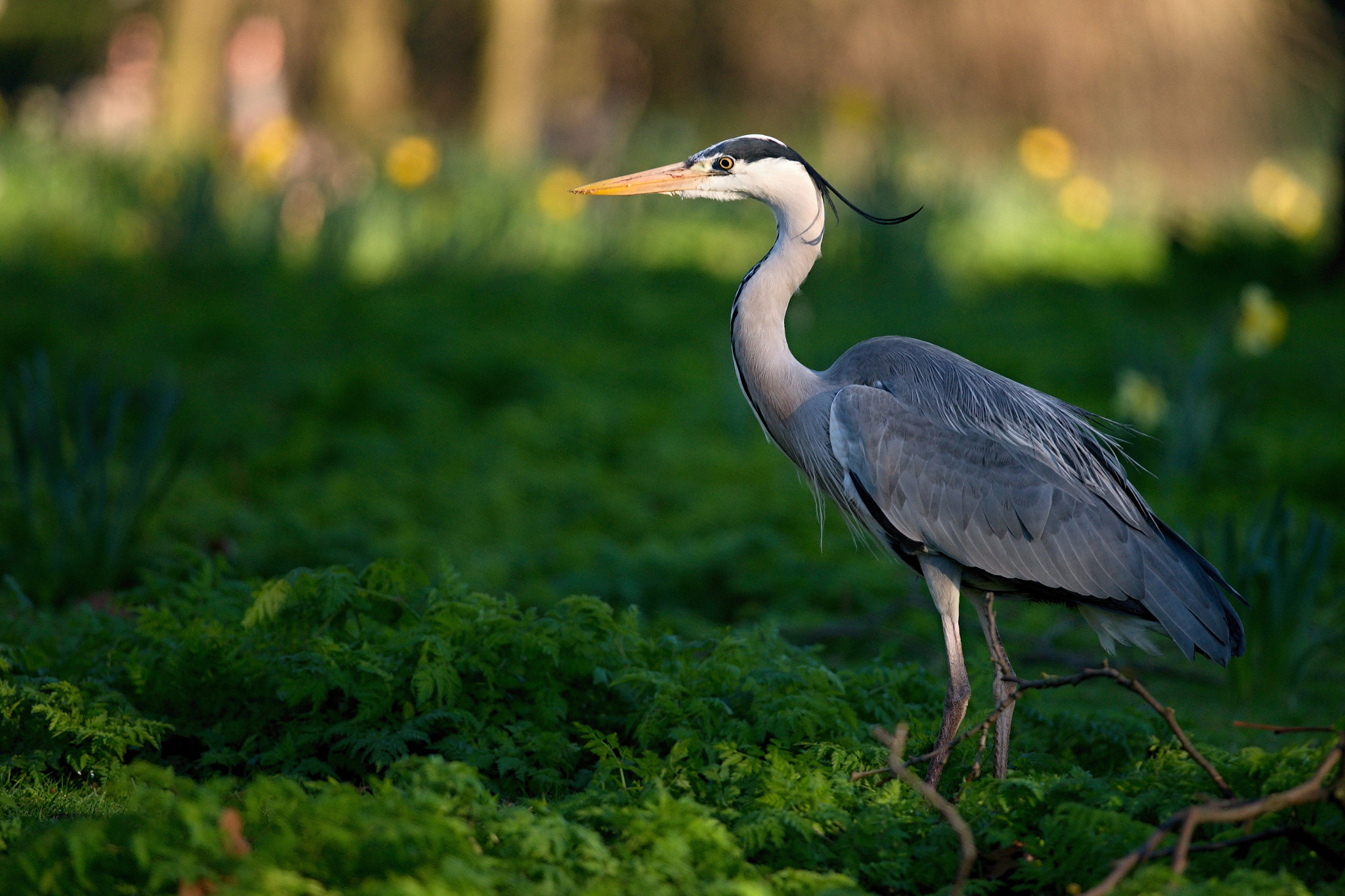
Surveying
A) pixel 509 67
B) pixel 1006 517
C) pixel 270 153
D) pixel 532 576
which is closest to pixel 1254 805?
pixel 1006 517

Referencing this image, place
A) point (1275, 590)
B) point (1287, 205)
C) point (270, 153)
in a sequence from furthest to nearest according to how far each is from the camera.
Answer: point (1287, 205)
point (270, 153)
point (1275, 590)

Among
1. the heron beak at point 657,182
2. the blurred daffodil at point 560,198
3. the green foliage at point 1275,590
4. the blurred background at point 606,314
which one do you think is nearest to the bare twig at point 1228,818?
the blurred background at point 606,314

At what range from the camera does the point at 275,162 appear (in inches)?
367

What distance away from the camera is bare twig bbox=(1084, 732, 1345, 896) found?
2.29 meters

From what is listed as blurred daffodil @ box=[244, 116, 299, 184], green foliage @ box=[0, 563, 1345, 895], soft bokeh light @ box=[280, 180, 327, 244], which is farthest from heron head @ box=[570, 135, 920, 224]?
soft bokeh light @ box=[280, 180, 327, 244]

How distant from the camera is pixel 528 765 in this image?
10.7 feet

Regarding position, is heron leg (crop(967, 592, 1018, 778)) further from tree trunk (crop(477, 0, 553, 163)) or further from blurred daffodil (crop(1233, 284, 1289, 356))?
tree trunk (crop(477, 0, 553, 163))

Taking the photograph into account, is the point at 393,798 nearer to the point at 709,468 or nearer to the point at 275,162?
the point at 709,468

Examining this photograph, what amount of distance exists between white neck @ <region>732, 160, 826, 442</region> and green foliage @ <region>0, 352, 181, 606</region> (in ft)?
7.43

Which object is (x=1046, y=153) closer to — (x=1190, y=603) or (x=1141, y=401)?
(x=1141, y=401)

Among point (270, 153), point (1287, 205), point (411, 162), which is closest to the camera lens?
point (270, 153)

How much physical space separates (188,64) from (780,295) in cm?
1028

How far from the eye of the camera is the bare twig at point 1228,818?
7.50 feet

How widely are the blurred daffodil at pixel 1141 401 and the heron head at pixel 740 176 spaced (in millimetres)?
2815
